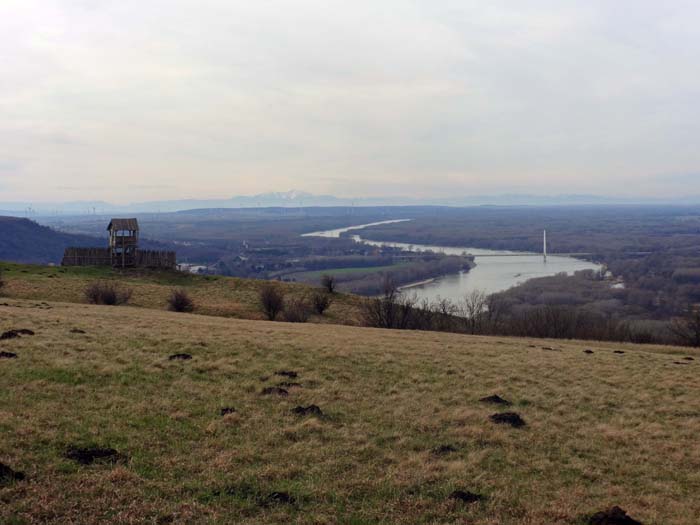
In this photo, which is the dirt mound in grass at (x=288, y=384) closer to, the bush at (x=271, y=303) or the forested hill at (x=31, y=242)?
the bush at (x=271, y=303)

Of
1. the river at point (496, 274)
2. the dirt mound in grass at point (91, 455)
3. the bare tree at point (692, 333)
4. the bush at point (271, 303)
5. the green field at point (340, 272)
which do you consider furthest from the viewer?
the green field at point (340, 272)

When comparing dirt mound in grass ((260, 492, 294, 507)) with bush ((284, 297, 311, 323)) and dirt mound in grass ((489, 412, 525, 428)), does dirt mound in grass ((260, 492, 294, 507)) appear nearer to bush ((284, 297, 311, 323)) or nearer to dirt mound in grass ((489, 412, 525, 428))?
dirt mound in grass ((489, 412, 525, 428))

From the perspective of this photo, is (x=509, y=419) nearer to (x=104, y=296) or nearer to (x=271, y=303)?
(x=271, y=303)

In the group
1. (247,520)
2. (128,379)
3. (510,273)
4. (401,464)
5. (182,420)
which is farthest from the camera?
(510,273)

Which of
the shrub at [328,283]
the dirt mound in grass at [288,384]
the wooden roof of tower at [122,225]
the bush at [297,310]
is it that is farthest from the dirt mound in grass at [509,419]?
the wooden roof of tower at [122,225]

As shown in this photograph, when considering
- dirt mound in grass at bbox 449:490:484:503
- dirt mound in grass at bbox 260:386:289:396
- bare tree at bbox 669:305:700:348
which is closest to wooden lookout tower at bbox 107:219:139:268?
dirt mound in grass at bbox 260:386:289:396

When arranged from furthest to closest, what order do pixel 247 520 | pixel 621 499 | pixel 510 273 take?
1. pixel 510 273
2. pixel 621 499
3. pixel 247 520

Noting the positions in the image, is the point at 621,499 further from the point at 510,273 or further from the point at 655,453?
the point at 510,273

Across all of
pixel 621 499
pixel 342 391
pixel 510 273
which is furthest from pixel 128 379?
pixel 510 273
